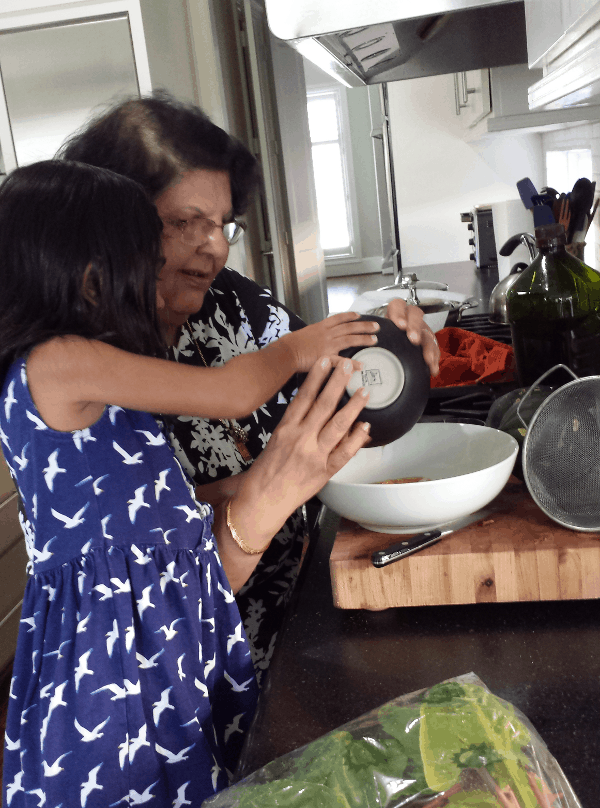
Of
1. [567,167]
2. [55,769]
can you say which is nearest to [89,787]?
[55,769]

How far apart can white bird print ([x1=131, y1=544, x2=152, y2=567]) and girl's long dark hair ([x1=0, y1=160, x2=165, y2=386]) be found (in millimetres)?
230

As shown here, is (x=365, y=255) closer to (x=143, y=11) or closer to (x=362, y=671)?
(x=143, y=11)

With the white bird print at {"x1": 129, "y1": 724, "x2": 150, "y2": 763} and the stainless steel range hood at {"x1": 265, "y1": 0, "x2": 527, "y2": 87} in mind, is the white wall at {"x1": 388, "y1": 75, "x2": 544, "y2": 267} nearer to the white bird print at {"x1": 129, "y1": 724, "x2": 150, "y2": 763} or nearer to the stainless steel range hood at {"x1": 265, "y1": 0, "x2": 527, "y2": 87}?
the stainless steel range hood at {"x1": 265, "y1": 0, "x2": 527, "y2": 87}

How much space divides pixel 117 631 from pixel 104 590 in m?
0.05

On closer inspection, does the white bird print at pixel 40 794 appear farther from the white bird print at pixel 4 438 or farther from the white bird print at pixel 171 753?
the white bird print at pixel 4 438

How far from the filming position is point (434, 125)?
4.84 metres

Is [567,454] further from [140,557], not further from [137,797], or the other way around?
[137,797]

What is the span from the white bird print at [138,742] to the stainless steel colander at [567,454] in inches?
18.8

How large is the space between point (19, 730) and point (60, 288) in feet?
1.60

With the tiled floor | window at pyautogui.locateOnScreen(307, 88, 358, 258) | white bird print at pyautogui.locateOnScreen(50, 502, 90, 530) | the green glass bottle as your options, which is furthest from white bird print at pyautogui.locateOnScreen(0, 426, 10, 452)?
window at pyautogui.locateOnScreen(307, 88, 358, 258)

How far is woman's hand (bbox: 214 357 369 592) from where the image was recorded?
0.79 metres

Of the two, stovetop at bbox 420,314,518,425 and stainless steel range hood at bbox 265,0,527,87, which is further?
stovetop at bbox 420,314,518,425

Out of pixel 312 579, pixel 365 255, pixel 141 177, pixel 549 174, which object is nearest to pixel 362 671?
pixel 312 579

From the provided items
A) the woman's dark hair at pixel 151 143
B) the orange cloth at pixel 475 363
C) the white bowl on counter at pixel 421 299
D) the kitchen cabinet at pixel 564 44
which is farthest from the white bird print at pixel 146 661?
the white bowl on counter at pixel 421 299
